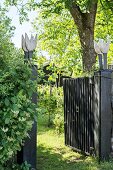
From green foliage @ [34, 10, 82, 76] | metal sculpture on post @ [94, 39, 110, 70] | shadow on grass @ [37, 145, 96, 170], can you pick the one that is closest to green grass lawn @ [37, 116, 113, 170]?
shadow on grass @ [37, 145, 96, 170]

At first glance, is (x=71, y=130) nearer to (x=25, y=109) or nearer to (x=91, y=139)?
(x=91, y=139)

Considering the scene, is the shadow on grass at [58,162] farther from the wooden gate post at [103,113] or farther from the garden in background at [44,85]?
the wooden gate post at [103,113]

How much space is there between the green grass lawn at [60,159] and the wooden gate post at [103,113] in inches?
10.4

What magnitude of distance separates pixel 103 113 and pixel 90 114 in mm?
413

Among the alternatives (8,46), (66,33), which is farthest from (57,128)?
(66,33)

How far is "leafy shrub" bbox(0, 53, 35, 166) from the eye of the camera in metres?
3.79

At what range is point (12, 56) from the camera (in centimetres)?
441

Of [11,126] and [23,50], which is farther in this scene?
[23,50]

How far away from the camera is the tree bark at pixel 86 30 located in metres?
10.3

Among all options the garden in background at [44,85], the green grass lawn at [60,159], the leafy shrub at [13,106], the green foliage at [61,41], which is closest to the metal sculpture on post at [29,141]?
the garden in background at [44,85]

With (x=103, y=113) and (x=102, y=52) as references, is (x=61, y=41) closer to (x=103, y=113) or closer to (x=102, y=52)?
(x=102, y=52)

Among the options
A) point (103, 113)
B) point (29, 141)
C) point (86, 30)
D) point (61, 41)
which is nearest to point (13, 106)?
point (29, 141)

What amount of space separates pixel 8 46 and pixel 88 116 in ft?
8.25

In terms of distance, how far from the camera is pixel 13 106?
3771 mm
